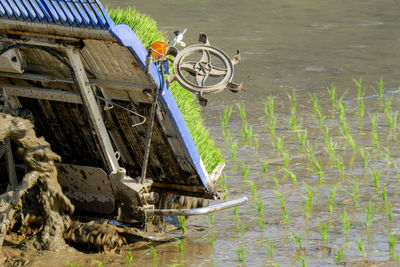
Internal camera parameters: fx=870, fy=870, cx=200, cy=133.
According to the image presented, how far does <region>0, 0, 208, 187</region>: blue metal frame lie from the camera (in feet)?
15.2

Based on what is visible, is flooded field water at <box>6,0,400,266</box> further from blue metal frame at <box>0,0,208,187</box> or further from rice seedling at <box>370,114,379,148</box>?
blue metal frame at <box>0,0,208,187</box>

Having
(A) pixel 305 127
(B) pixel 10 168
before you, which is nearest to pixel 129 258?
(B) pixel 10 168

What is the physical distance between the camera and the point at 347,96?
916cm

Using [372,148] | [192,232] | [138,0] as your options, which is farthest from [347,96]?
[138,0]

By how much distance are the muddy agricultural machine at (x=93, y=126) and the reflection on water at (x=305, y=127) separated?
1.32 ft

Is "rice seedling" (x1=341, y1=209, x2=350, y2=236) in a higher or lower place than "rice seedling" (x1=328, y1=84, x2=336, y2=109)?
lower

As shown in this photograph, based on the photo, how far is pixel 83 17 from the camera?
4.68 m

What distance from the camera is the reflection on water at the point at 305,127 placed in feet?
18.2

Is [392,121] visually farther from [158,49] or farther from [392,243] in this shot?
[158,49]

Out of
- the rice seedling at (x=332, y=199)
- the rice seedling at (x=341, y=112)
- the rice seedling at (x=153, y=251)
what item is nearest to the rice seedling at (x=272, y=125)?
the rice seedling at (x=341, y=112)

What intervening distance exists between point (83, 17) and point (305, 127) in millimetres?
3824

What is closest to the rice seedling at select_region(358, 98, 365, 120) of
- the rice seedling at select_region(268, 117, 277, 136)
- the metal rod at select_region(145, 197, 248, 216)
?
the rice seedling at select_region(268, 117, 277, 136)

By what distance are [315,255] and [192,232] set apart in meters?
0.92

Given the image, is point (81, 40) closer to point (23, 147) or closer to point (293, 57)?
point (23, 147)
